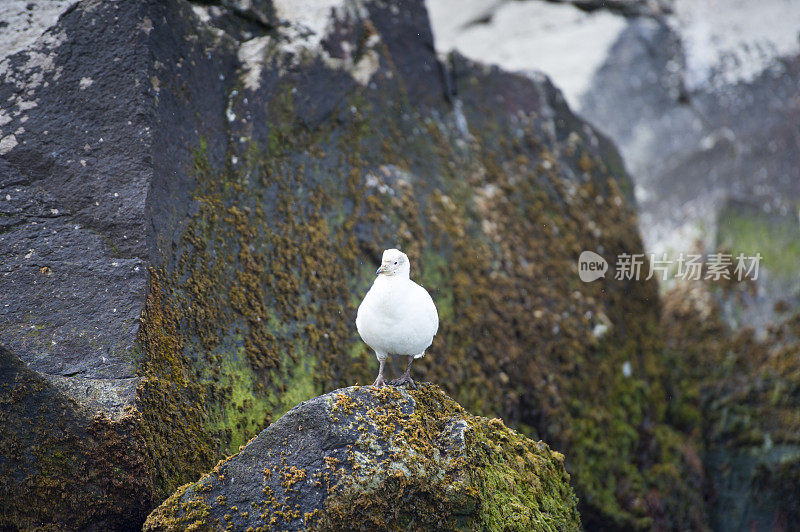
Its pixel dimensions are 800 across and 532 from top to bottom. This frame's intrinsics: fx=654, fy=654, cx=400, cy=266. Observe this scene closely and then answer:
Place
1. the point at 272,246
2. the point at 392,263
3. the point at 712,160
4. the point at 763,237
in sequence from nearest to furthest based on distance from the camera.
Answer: the point at 392,263
the point at 272,246
the point at 763,237
the point at 712,160

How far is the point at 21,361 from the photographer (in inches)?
184

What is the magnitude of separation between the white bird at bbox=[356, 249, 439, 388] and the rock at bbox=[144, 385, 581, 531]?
516 mm

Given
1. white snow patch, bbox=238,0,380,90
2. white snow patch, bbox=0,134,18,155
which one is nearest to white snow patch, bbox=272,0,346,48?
white snow patch, bbox=238,0,380,90

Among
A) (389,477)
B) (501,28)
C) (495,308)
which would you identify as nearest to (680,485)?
(495,308)

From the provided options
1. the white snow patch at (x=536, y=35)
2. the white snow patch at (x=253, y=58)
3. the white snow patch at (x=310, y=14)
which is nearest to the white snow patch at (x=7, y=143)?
the white snow patch at (x=253, y=58)

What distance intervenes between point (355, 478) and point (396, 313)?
142 centimetres

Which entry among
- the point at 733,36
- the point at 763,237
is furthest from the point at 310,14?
the point at 733,36

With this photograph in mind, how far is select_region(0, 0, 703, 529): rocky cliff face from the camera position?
16.0 ft

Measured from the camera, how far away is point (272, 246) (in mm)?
6594

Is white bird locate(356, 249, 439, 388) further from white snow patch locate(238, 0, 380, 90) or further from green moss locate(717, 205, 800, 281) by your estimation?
green moss locate(717, 205, 800, 281)

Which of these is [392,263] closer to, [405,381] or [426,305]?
[426,305]

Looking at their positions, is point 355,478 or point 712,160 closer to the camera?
point 355,478

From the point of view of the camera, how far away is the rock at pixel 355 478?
4.34 metres

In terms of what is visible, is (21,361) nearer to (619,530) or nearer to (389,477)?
(389,477)
